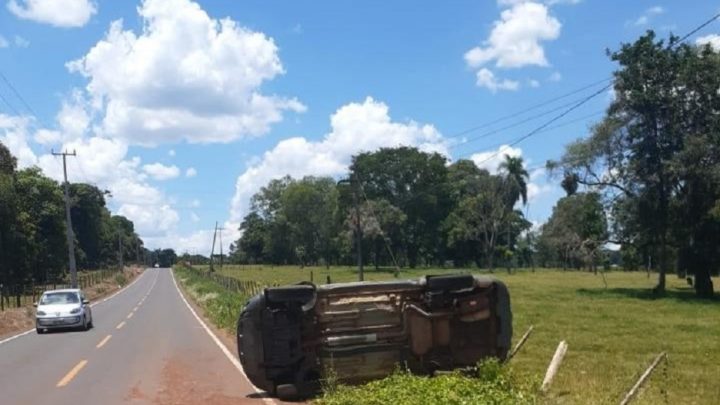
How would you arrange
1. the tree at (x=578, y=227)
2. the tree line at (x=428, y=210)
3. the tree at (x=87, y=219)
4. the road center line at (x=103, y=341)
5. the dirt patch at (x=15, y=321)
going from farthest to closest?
1. the tree at (x=87, y=219)
2. the tree line at (x=428, y=210)
3. the tree at (x=578, y=227)
4. the dirt patch at (x=15, y=321)
5. the road center line at (x=103, y=341)

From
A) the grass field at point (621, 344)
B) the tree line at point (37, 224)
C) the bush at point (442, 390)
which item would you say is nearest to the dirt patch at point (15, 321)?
the tree line at point (37, 224)

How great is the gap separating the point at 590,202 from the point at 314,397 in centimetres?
3977

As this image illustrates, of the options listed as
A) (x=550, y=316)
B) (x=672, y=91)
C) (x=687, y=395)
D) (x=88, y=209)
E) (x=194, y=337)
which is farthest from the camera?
(x=88, y=209)

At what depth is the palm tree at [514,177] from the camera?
3772 inches

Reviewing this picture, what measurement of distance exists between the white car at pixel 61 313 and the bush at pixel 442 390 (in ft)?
65.3

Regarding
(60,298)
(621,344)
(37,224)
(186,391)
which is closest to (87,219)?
(37,224)

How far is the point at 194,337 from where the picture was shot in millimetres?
23719

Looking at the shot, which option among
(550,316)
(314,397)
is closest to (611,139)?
(550,316)

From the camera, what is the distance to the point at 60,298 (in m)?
29.2

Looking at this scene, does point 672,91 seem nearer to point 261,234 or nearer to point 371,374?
point 371,374

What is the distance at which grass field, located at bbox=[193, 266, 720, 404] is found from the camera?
12.2m

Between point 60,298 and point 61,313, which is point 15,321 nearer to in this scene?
point 60,298

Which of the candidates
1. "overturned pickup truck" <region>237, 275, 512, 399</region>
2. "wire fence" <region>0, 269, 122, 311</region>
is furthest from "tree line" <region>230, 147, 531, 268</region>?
"overturned pickup truck" <region>237, 275, 512, 399</region>

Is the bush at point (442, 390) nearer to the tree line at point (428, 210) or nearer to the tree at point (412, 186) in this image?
the tree line at point (428, 210)
